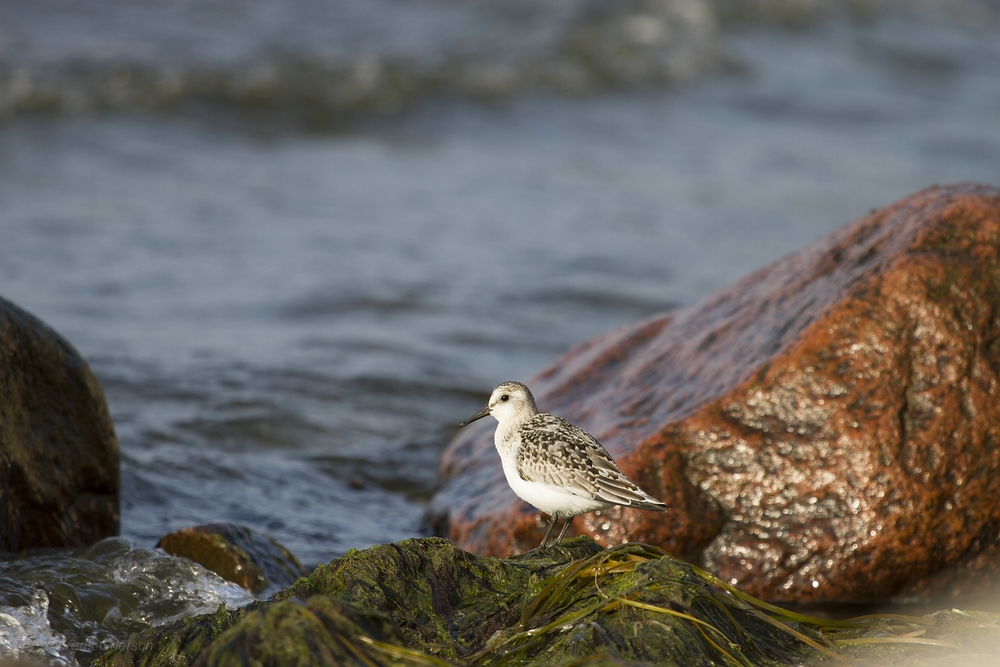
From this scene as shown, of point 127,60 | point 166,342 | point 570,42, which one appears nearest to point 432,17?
point 570,42

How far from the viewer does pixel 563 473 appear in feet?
14.3

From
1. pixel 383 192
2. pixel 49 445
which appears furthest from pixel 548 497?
pixel 383 192

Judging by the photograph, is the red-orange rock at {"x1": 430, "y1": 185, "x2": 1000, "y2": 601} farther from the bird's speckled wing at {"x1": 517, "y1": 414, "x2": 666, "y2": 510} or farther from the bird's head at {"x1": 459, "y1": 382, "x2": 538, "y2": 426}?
the bird's speckled wing at {"x1": 517, "y1": 414, "x2": 666, "y2": 510}

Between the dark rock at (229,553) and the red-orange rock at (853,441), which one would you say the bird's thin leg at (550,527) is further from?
the dark rock at (229,553)

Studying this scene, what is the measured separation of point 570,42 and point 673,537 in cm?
1352

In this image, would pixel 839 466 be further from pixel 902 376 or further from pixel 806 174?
pixel 806 174

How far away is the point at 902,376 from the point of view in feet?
16.3

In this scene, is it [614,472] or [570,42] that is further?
[570,42]

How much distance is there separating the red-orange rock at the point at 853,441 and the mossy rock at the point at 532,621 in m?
1.10

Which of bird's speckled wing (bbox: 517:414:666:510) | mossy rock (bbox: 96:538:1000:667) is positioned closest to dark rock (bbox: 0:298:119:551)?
mossy rock (bbox: 96:538:1000:667)

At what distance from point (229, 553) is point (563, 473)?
1.66 m

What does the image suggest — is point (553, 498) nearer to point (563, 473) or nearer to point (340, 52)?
point (563, 473)

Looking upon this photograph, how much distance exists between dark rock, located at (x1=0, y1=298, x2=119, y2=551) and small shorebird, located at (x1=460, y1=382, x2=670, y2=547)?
81.8 inches

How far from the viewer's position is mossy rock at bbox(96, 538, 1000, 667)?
10.0 feet
